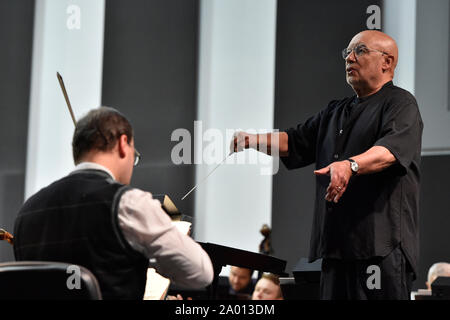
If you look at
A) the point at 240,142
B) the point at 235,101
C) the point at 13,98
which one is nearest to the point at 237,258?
the point at 240,142

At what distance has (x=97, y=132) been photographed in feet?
5.61

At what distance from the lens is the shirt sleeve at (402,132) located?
2105 millimetres

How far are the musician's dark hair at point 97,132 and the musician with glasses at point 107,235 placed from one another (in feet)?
0.18

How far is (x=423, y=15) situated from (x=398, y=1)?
0.27 m

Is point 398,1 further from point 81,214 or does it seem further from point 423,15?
point 81,214

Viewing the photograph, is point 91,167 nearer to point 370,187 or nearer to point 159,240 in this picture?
point 159,240

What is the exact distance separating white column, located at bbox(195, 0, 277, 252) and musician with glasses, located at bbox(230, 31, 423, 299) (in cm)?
274

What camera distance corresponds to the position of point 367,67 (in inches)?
93.1

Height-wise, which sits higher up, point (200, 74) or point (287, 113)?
point (200, 74)

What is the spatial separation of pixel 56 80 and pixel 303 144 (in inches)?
126

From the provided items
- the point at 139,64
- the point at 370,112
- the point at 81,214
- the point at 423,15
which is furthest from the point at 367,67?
the point at 139,64

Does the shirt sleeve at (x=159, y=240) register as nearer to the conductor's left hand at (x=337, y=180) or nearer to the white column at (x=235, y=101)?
the conductor's left hand at (x=337, y=180)

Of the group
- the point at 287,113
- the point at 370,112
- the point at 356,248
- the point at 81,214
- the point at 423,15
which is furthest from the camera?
the point at 287,113
